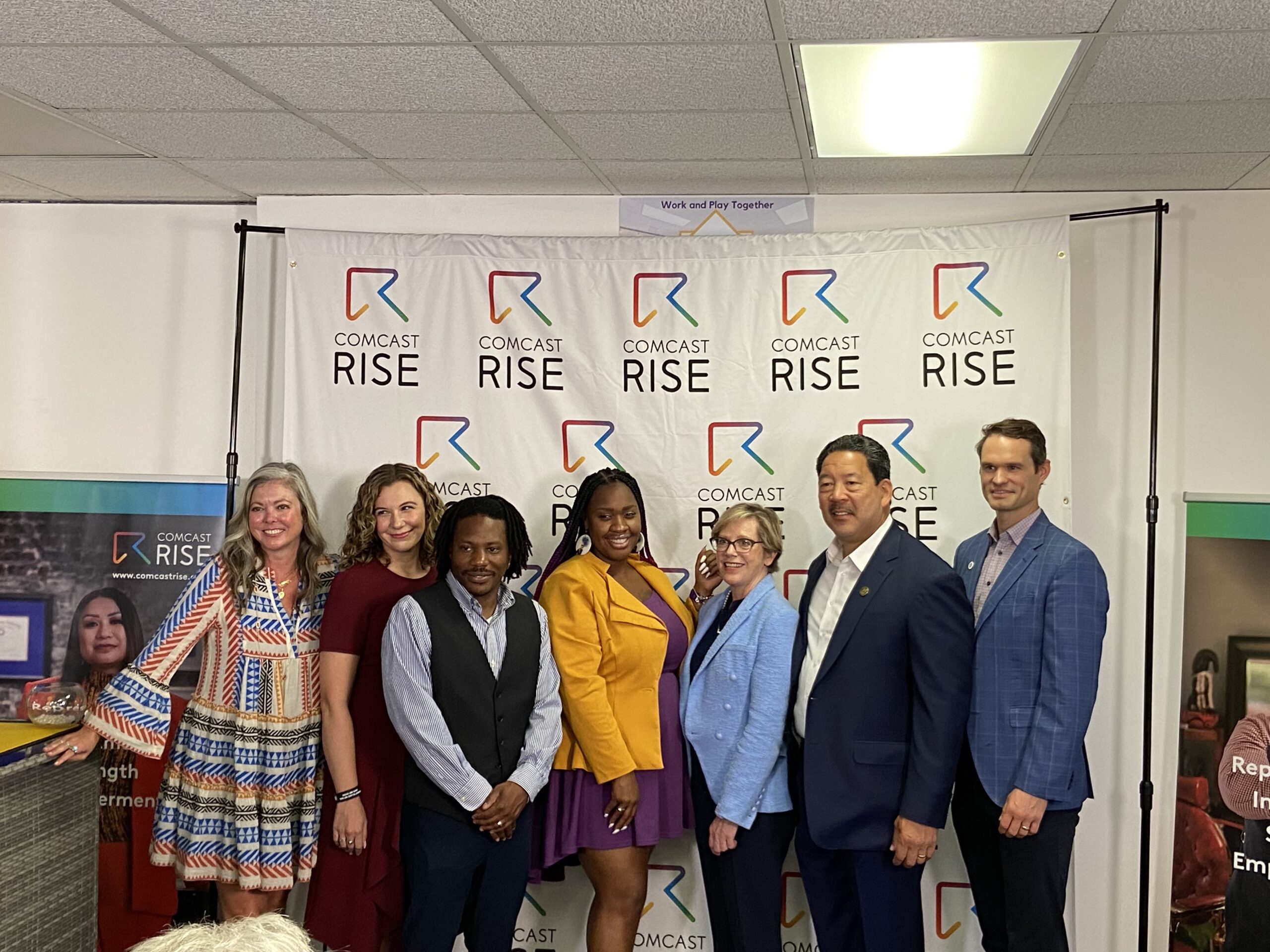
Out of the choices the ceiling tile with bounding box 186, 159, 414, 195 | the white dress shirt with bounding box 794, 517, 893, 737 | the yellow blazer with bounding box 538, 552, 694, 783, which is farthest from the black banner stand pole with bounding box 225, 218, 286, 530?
the white dress shirt with bounding box 794, 517, 893, 737

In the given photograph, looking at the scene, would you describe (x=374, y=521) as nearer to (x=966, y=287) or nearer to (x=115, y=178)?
(x=115, y=178)

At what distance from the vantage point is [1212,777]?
3.49 m

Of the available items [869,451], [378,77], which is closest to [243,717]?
[378,77]

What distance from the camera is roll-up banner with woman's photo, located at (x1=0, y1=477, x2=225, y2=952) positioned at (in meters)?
3.86

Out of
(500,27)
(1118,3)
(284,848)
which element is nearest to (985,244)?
(1118,3)

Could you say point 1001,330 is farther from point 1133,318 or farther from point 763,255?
point 763,255

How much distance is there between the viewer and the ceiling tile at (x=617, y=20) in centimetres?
235

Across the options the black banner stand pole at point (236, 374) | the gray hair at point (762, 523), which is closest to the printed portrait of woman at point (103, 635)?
the black banner stand pole at point (236, 374)

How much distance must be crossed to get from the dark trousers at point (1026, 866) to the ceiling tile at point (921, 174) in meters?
1.77

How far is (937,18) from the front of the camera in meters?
2.43

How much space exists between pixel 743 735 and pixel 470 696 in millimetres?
749

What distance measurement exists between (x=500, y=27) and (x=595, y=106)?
551 mm

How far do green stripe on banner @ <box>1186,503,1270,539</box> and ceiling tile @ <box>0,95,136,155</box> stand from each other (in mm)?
3585

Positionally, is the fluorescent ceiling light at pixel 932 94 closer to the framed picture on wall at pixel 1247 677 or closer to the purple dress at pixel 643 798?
the purple dress at pixel 643 798
